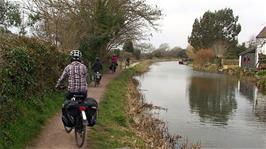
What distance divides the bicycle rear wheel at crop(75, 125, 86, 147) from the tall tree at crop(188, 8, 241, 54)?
311ft

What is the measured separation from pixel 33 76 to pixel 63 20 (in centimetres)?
1945

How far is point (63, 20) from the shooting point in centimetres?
3241

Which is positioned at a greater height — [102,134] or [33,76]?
[33,76]

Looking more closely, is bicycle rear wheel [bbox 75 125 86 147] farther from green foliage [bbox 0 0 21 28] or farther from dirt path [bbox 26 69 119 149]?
green foliage [bbox 0 0 21 28]

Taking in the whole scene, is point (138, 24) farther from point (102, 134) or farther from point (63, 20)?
point (102, 134)

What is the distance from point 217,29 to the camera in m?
107

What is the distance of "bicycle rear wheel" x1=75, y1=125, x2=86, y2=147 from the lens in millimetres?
10075

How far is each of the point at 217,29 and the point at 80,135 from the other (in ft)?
Result: 327

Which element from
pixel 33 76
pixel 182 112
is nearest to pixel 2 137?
pixel 33 76

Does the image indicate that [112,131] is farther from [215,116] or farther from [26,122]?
[215,116]

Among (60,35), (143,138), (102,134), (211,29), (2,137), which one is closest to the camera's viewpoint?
(2,137)

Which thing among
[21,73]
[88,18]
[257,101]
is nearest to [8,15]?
[88,18]

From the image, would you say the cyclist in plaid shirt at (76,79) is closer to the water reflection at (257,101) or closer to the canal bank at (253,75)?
the water reflection at (257,101)

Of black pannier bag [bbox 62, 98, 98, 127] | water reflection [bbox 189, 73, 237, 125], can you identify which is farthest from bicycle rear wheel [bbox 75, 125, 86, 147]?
water reflection [bbox 189, 73, 237, 125]
